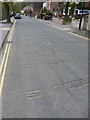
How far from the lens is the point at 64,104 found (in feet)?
14.2

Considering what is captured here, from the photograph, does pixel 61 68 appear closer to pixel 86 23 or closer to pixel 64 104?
pixel 64 104

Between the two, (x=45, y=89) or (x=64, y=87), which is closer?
(x=45, y=89)

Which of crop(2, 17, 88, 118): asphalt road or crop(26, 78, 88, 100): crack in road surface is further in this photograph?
crop(26, 78, 88, 100): crack in road surface

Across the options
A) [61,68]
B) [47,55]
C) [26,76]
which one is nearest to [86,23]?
[47,55]

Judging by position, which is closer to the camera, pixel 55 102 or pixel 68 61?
pixel 55 102

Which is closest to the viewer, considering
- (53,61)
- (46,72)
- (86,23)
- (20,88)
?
(20,88)

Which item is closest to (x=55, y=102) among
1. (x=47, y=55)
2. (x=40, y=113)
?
(x=40, y=113)

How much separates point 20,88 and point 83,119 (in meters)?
2.27

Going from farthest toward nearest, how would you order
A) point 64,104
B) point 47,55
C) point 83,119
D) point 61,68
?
point 47,55 < point 61,68 < point 64,104 < point 83,119

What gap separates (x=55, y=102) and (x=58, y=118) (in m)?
0.68

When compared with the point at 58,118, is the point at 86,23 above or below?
above

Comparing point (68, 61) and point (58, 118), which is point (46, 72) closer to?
point (68, 61)

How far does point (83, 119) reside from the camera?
377cm

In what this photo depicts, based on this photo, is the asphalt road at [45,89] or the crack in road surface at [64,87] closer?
the asphalt road at [45,89]
